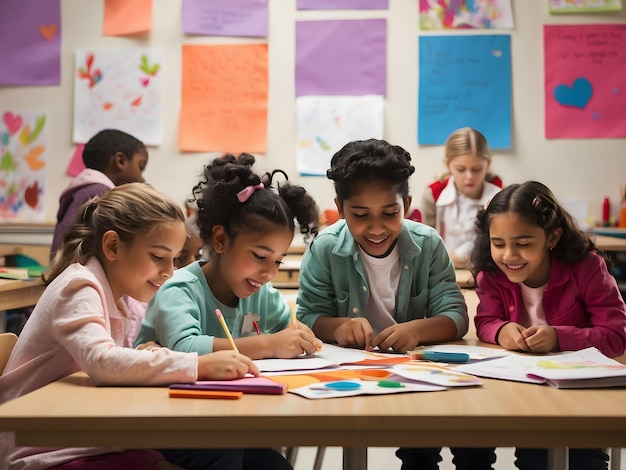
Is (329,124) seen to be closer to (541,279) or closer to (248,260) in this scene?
(541,279)

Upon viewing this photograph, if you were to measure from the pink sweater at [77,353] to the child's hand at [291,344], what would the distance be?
26 cm

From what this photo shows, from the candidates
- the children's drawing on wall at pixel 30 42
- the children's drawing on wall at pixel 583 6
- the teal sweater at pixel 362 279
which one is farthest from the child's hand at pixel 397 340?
the children's drawing on wall at pixel 30 42

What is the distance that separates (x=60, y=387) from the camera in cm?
113

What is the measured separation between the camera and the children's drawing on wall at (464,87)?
159 inches

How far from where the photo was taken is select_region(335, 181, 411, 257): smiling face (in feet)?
5.53

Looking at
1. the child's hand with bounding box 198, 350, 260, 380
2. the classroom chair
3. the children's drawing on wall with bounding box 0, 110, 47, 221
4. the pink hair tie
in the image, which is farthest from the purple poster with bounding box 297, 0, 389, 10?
the child's hand with bounding box 198, 350, 260, 380

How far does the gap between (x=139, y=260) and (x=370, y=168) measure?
540mm

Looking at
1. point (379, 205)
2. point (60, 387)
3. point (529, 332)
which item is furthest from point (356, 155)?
point (60, 387)

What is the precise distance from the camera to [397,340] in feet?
5.01

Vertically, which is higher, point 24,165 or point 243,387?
point 24,165

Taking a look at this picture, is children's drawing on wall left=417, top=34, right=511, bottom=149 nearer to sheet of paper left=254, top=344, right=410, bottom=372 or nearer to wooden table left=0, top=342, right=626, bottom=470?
sheet of paper left=254, top=344, right=410, bottom=372

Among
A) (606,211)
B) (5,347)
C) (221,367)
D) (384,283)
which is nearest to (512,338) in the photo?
(384,283)

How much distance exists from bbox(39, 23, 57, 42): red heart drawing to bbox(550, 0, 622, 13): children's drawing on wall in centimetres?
256

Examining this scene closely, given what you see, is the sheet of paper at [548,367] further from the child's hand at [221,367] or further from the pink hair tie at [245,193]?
the pink hair tie at [245,193]
